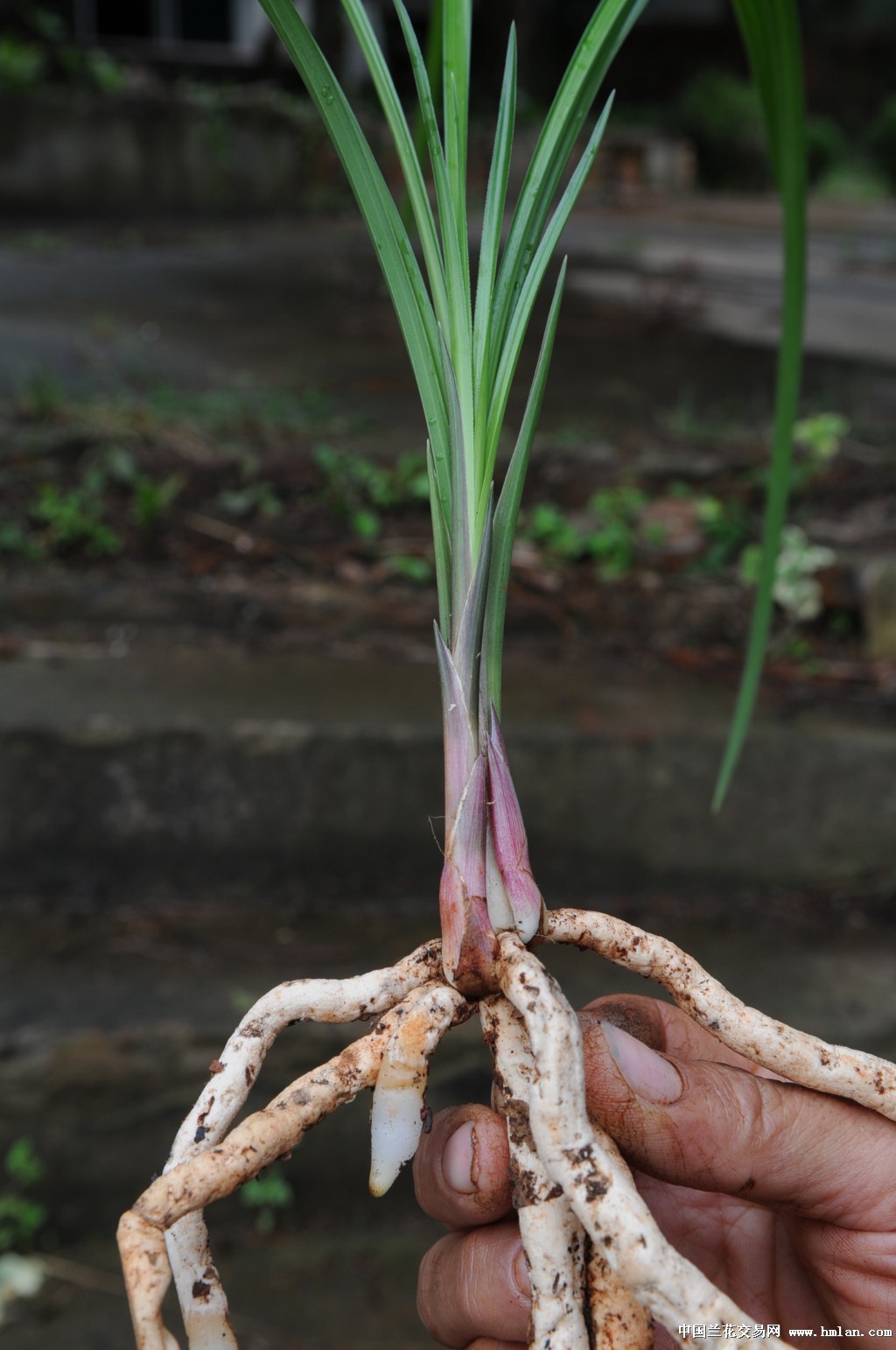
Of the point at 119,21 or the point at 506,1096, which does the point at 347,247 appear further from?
the point at 119,21

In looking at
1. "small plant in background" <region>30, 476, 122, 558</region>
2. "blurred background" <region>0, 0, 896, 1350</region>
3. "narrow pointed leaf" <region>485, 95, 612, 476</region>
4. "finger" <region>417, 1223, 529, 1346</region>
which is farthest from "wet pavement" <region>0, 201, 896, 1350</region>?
"narrow pointed leaf" <region>485, 95, 612, 476</region>

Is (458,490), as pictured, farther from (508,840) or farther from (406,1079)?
(406,1079)

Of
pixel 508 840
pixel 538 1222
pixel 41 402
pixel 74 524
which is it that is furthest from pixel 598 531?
pixel 538 1222

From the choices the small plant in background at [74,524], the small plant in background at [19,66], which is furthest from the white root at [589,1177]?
the small plant in background at [19,66]

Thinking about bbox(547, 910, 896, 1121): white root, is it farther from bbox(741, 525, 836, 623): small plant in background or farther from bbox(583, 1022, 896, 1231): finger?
bbox(741, 525, 836, 623): small plant in background

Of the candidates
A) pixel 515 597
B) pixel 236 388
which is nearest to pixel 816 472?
pixel 515 597
